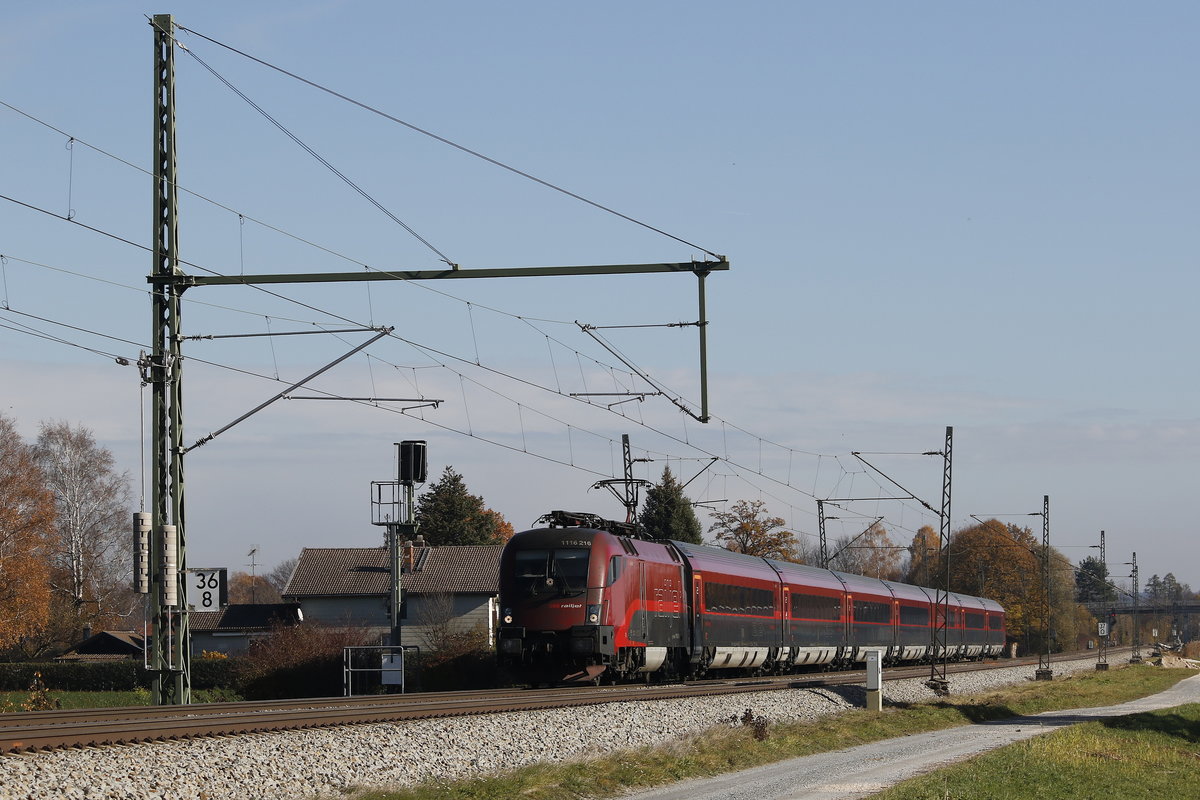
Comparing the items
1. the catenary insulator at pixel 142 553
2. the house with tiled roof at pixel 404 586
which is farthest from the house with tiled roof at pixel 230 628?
the catenary insulator at pixel 142 553

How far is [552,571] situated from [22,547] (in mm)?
40793

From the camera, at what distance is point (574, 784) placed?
1842 centimetres

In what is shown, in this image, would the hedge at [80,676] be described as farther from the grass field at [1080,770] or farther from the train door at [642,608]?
the grass field at [1080,770]

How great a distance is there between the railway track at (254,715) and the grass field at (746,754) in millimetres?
2284

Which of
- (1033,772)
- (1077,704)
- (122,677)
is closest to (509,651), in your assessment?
(1033,772)

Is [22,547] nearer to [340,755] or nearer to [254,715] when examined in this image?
[254,715]

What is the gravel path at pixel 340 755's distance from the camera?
46.1 ft

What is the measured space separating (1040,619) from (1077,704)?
6349 cm

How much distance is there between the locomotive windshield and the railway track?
2.29 m

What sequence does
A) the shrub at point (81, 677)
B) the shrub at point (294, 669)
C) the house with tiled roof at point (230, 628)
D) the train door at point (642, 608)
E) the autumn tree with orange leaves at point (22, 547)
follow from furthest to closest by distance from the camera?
1. the house with tiled roof at point (230, 628)
2. the autumn tree with orange leaves at point (22, 547)
3. the shrub at point (81, 677)
4. the shrub at point (294, 669)
5. the train door at point (642, 608)

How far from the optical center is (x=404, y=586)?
7375 cm

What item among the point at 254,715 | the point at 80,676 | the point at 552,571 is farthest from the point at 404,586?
the point at 254,715

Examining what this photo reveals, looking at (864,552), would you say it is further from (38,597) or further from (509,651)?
(509,651)

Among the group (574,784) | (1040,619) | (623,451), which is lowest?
(1040,619)
